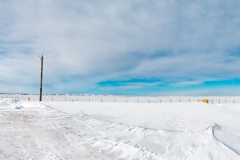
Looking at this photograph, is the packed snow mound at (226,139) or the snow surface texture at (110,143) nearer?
the snow surface texture at (110,143)

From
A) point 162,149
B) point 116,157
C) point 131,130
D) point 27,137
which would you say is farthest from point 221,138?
point 27,137

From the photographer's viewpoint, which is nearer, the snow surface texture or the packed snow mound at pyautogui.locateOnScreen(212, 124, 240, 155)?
the snow surface texture

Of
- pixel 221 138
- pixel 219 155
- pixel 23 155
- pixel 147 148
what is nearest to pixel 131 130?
pixel 147 148

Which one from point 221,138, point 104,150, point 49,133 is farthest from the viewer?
point 49,133

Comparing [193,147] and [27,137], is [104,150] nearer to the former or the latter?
[193,147]

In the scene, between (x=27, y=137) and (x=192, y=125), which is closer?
(x=27, y=137)

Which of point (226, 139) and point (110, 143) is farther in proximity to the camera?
point (226, 139)

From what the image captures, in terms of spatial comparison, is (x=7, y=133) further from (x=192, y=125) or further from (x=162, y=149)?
(x=192, y=125)

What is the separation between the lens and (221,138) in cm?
1082

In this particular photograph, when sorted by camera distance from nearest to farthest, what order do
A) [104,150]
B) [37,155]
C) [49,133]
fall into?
[37,155]
[104,150]
[49,133]

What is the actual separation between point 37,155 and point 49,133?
4063 mm

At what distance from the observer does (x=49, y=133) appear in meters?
12.4

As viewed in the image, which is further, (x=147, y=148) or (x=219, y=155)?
(x=147, y=148)

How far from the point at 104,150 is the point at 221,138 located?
17.6 ft
